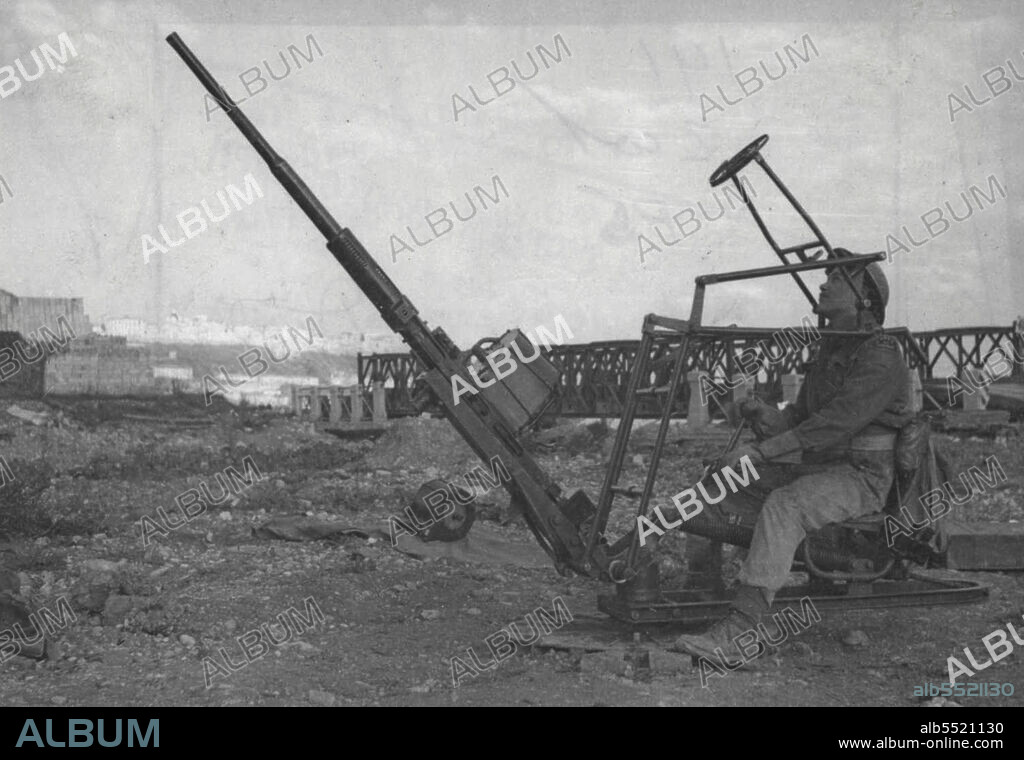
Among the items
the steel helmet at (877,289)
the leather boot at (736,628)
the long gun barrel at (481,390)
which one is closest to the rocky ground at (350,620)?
the leather boot at (736,628)

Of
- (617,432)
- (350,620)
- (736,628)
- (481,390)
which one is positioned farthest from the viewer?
(350,620)

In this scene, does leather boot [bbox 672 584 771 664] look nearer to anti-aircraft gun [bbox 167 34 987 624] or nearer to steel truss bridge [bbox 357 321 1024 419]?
anti-aircraft gun [bbox 167 34 987 624]

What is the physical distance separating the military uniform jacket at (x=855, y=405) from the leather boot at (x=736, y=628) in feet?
2.40

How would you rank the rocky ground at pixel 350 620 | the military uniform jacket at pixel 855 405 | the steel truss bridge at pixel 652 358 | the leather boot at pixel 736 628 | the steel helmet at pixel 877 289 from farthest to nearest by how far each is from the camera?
the steel truss bridge at pixel 652 358, the steel helmet at pixel 877 289, the military uniform jacket at pixel 855 405, the leather boot at pixel 736 628, the rocky ground at pixel 350 620

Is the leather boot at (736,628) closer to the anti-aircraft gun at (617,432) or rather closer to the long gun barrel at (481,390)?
the anti-aircraft gun at (617,432)

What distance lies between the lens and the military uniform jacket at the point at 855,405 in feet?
16.1

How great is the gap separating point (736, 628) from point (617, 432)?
3.80 feet

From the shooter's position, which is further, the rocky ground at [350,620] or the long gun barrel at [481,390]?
the long gun barrel at [481,390]

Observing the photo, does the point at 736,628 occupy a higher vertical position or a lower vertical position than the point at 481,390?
lower

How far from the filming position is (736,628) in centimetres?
481

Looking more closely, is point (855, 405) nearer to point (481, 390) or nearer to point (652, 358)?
point (481, 390)

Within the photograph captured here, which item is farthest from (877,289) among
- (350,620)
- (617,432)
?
(350,620)
